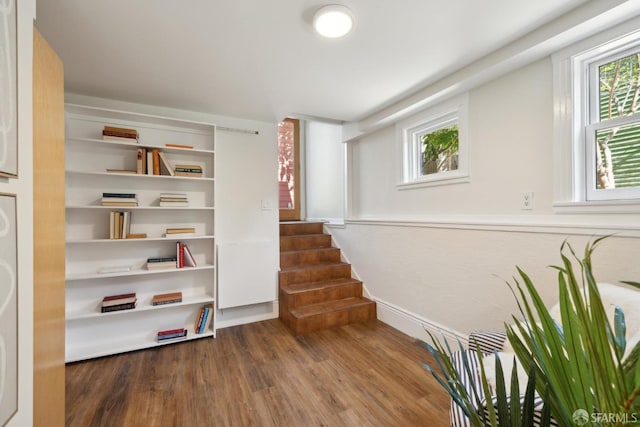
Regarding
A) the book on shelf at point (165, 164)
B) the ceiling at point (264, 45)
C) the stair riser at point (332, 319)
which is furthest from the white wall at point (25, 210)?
the stair riser at point (332, 319)

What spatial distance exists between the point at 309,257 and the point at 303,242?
27cm

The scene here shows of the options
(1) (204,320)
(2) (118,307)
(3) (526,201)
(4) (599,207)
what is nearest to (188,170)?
(2) (118,307)

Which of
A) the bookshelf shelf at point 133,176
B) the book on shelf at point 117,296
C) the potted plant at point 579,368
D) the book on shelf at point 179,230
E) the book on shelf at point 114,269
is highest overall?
the bookshelf shelf at point 133,176

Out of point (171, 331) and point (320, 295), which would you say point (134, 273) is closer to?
point (171, 331)

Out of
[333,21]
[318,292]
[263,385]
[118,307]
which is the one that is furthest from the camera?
[318,292]

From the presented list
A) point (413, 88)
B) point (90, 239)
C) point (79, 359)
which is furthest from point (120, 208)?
point (413, 88)

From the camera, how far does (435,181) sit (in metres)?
2.44

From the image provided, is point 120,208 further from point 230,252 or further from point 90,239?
point 230,252

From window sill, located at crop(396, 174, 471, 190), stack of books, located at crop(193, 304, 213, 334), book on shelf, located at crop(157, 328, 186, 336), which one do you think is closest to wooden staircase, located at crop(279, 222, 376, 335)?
stack of books, located at crop(193, 304, 213, 334)

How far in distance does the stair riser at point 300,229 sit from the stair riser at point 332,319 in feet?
4.51

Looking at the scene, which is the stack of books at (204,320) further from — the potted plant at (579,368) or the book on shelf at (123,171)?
the potted plant at (579,368)

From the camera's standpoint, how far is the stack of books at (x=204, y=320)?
258 centimetres

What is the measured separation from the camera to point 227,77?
2.11 meters

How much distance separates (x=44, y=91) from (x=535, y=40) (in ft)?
8.22
